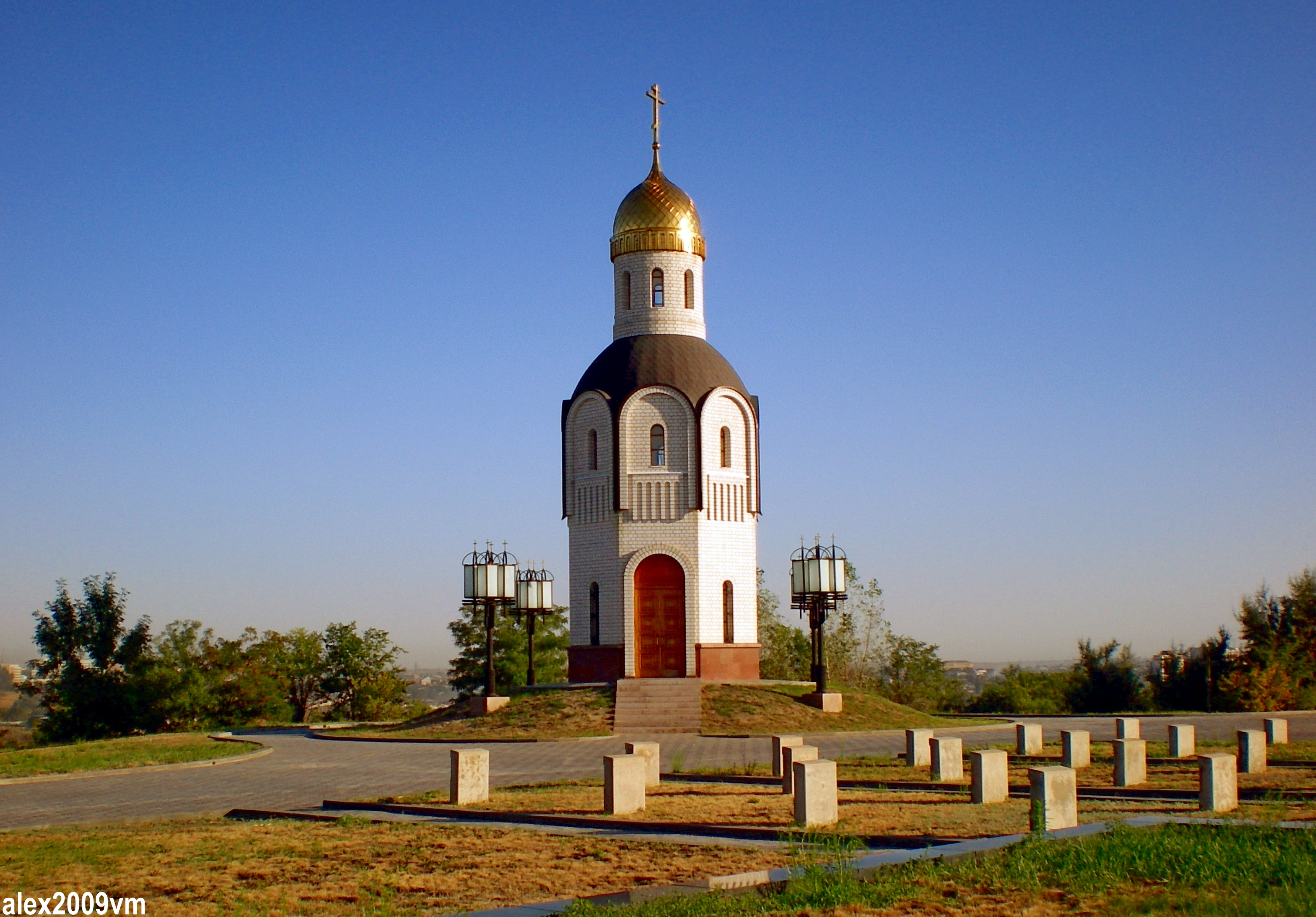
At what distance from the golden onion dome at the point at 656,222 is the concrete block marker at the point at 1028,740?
19610 mm

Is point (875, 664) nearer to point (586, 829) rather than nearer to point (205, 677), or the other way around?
point (205, 677)

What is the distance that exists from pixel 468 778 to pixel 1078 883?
25.7 feet

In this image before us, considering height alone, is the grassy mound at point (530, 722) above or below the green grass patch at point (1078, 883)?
below

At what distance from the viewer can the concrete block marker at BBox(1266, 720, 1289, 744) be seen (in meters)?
20.8

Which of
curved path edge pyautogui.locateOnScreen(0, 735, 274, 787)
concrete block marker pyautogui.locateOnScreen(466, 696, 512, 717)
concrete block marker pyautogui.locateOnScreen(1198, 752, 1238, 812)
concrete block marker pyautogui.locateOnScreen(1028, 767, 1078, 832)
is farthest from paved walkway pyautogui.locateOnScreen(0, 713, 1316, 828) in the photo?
concrete block marker pyautogui.locateOnScreen(1028, 767, 1078, 832)

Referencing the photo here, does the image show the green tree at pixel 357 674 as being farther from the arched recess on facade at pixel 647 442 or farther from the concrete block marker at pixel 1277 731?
the concrete block marker at pixel 1277 731

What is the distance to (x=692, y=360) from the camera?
34.5m

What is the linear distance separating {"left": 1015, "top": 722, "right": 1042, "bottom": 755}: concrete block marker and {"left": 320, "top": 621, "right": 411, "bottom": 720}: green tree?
101ft

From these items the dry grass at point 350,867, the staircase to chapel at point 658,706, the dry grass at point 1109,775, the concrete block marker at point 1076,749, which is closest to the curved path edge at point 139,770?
the staircase to chapel at point 658,706

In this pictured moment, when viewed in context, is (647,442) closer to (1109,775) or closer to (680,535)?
(680,535)

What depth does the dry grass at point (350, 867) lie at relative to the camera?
9297mm

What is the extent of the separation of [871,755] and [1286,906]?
501 inches

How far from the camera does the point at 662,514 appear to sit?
110 feet

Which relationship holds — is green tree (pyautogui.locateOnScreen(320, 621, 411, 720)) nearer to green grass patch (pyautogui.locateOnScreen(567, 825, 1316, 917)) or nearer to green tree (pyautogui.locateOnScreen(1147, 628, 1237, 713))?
green tree (pyautogui.locateOnScreen(1147, 628, 1237, 713))
